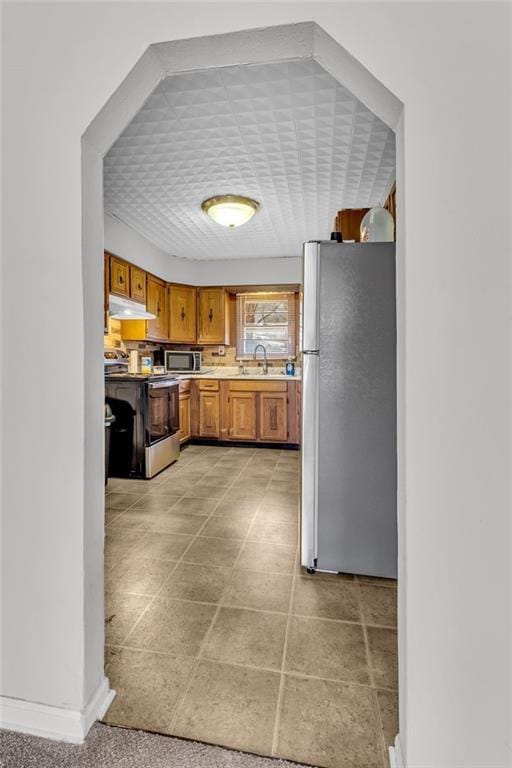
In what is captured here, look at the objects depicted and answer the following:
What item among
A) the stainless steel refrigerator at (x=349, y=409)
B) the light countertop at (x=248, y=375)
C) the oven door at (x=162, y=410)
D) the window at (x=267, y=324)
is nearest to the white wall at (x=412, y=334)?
the stainless steel refrigerator at (x=349, y=409)

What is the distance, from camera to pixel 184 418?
4914 mm

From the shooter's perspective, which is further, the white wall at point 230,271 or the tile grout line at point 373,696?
the white wall at point 230,271

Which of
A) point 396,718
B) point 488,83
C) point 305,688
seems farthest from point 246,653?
point 488,83

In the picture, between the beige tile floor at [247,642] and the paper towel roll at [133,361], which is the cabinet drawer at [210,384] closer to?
the paper towel roll at [133,361]

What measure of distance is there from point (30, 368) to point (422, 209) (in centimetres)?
113

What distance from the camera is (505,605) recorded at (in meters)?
0.83

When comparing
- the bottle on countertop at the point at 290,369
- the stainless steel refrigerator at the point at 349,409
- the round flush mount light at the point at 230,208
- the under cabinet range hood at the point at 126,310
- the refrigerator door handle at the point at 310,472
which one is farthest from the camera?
the bottle on countertop at the point at 290,369

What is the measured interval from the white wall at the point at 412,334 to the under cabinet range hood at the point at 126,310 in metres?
2.75

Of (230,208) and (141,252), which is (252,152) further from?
(141,252)

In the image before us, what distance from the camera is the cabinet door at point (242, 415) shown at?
4930mm

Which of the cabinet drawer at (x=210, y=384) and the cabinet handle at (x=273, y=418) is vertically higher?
the cabinet drawer at (x=210, y=384)

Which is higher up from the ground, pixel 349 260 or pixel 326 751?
pixel 349 260

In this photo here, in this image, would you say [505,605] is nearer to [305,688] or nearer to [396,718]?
[396,718]

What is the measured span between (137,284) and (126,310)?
0.34 metres
